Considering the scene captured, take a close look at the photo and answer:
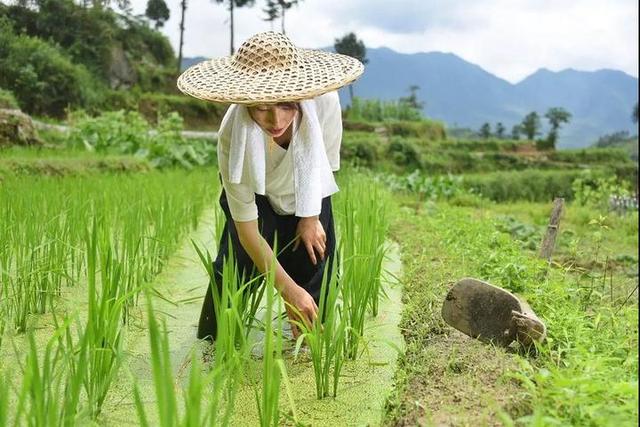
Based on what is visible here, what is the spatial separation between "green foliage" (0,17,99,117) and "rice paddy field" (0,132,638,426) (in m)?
0.89

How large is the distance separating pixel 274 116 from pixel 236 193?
25 centimetres

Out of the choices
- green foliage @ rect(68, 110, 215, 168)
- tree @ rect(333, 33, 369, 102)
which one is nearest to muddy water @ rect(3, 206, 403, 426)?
green foliage @ rect(68, 110, 215, 168)

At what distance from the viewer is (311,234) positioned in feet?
5.87

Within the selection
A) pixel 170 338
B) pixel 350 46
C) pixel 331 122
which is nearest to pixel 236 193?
pixel 331 122

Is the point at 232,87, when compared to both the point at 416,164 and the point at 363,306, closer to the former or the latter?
the point at 363,306

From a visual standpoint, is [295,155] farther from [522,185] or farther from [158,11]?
[522,185]

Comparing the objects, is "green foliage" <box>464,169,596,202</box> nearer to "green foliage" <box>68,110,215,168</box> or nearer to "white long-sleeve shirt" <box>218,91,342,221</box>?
"green foliage" <box>68,110,215,168</box>

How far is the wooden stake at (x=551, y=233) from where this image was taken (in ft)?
8.79

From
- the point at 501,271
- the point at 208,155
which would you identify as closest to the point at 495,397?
the point at 501,271

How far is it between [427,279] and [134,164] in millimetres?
4348

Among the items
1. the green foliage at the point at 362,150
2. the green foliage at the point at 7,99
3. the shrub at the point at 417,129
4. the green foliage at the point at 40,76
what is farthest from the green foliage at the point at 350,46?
the green foliage at the point at 7,99

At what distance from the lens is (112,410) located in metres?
1.42

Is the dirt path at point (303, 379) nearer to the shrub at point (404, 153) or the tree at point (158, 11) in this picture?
the tree at point (158, 11)

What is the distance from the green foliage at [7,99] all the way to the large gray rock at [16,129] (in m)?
0.03
